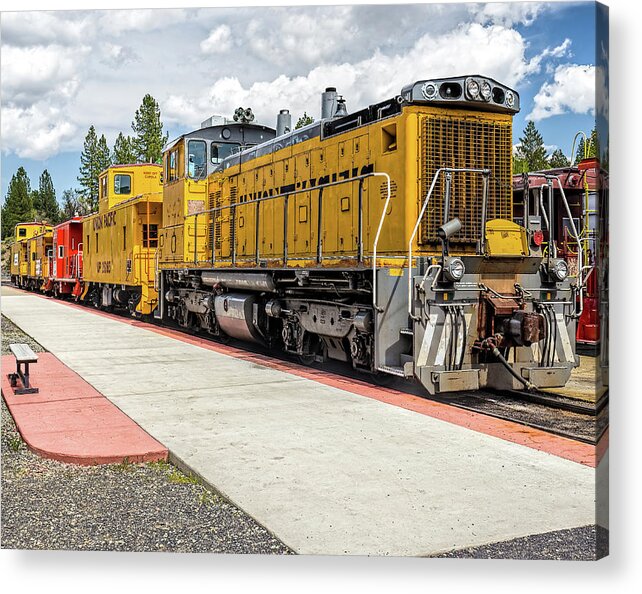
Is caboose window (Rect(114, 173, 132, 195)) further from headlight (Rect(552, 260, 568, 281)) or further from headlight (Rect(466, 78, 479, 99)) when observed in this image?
headlight (Rect(552, 260, 568, 281))

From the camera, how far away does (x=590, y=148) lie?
15.7ft

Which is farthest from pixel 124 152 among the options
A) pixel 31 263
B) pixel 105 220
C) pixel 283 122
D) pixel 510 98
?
pixel 31 263

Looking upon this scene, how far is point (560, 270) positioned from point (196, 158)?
8110 mm

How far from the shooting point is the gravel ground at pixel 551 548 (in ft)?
→ 12.1

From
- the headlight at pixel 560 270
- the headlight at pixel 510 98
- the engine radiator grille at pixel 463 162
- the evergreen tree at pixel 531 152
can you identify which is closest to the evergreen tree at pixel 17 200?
the engine radiator grille at pixel 463 162

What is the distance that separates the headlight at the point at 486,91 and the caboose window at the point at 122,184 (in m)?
13.9

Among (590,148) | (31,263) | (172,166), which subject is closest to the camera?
(590,148)

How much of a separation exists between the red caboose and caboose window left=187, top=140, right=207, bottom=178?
11937mm

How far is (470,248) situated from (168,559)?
16.1 ft

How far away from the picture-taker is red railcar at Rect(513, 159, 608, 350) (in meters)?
5.17

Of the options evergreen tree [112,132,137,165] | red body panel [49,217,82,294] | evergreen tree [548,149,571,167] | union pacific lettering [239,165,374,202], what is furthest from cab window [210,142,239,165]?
red body panel [49,217,82,294]

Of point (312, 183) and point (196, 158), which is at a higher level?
point (196, 158)

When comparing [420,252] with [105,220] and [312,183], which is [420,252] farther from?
[105,220]

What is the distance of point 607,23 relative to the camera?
4.27 metres
